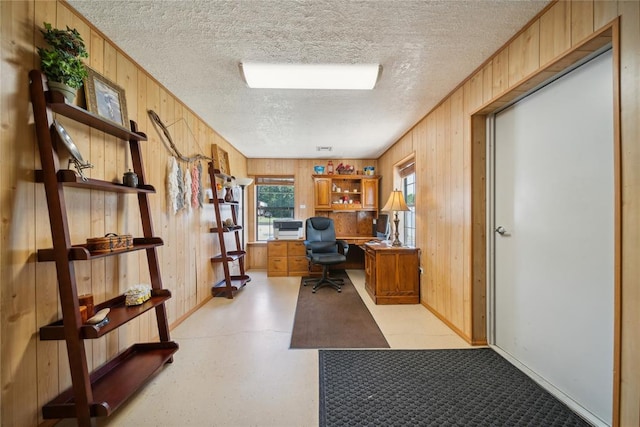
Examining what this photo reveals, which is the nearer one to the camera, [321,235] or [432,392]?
[432,392]

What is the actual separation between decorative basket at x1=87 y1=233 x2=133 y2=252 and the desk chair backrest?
257 centimetres

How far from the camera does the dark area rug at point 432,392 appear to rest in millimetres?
1289

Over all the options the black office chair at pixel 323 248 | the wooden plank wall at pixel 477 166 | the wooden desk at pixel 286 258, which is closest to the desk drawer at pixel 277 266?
the wooden desk at pixel 286 258

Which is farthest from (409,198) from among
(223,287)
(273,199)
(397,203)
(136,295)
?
(136,295)

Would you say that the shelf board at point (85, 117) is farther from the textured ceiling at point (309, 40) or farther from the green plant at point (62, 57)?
the textured ceiling at point (309, 40)

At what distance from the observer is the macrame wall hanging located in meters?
2.20

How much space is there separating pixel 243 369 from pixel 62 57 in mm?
2148

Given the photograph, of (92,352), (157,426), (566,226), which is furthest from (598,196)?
(92,352)

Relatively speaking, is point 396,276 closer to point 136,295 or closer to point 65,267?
point 136,295

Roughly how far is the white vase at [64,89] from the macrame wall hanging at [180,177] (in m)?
0.82

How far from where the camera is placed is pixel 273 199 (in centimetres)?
500

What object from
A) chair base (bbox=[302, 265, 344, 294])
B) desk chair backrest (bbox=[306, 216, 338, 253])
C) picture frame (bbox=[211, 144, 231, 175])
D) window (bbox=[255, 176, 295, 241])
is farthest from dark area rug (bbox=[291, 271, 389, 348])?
picture frame (bbox=[211, 144, 231, 175])

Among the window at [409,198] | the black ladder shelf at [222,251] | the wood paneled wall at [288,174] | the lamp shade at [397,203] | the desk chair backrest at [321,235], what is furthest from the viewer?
the wood paneled wall at [288,174]

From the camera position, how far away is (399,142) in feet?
12.2
